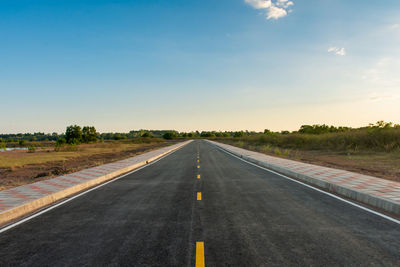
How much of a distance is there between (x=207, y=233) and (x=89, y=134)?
126 m

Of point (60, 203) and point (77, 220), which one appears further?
point (60, 203)

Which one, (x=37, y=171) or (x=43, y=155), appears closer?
(x=37, y=171)

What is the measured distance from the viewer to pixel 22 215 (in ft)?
20.4

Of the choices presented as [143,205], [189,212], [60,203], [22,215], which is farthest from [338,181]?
[22,215]

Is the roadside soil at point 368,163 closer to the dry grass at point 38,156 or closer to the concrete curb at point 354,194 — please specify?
the concrete curb at point 354,194

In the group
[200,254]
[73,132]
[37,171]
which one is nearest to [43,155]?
[37,171]

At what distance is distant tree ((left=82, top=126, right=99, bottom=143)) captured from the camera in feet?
382

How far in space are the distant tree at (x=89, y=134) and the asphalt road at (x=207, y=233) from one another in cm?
11932

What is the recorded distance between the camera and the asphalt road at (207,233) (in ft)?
12.3

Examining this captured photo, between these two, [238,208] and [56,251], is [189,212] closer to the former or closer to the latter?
[238,208]

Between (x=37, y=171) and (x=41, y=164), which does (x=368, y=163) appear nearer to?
(x=37, y=171)

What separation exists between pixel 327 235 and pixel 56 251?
471 centimetres

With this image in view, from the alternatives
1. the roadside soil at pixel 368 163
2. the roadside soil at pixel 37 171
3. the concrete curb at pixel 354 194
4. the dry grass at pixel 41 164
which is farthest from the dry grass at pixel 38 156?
the roadside soil at pixel 368 163

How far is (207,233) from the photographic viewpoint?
468 cm
